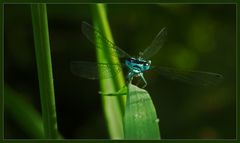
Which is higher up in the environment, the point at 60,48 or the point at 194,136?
the point at 60,48

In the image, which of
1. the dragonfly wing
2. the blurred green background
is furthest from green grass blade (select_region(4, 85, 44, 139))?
the dragonfly wing

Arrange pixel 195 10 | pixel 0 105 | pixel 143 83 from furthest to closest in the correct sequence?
pixel 195 10 < pixel 143 83 < pixel 0 105

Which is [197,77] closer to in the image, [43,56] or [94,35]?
[94,35]

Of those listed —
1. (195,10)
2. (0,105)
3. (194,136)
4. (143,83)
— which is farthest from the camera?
(195,10)

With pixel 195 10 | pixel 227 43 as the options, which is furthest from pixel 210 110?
pixel 195 10

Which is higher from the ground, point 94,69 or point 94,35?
point 94,35

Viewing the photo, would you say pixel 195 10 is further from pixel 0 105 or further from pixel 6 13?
pixel 0 105

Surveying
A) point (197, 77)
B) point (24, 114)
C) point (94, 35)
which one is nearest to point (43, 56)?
point (94, 35)

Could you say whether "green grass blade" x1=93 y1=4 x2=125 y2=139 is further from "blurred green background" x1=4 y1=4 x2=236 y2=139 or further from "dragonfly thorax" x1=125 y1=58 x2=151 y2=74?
"blurred green background" x1=4 y1=4 x2=236 y2=139
